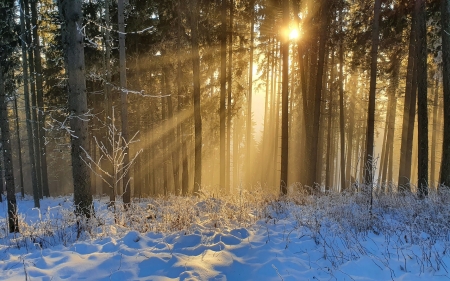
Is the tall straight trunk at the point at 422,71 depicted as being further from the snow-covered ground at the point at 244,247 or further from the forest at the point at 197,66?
the snow-covered ground at the point at 244,247

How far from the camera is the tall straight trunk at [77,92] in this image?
637 centimetres

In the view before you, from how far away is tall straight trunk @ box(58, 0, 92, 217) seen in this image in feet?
20.9

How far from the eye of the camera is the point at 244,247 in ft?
14.9

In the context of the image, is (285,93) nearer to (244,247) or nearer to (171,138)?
(244,247)

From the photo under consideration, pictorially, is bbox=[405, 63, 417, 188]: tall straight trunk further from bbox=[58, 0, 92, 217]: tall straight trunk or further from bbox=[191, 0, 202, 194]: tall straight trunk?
bbox=[58, 0, 92, 217]: tall straight trunk

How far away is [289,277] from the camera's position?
142 inches

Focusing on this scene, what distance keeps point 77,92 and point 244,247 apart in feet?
A: 17.6

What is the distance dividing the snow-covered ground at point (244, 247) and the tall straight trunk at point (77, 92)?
79 centimetres

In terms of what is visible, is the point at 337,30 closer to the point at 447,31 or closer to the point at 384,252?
the point at 447,31

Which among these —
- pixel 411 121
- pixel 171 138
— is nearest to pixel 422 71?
pixel 411 121

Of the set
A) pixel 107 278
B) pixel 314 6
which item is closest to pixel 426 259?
pixel 107 278

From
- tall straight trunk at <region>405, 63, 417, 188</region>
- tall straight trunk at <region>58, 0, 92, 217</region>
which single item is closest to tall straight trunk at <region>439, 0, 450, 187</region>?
tall straight trunk at <region>405, 63, 417, 188</region>

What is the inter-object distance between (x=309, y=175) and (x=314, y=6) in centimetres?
810

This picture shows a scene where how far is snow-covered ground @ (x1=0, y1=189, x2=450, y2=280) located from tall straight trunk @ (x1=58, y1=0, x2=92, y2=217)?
0.79 metres
